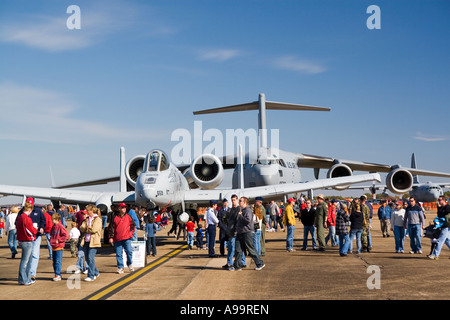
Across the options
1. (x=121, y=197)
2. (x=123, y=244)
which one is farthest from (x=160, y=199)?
(x=123, y=244)

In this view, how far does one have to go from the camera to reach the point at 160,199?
51.7 ft

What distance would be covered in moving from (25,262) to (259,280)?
4.75 meters

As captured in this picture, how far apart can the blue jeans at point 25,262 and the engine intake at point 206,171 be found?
34.5 feet

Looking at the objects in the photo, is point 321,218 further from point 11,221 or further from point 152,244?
point 11,221

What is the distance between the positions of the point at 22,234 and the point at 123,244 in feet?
7.34

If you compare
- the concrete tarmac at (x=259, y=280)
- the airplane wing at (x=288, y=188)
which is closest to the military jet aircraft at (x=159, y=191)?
the airplane wing at (x=288, y=188)

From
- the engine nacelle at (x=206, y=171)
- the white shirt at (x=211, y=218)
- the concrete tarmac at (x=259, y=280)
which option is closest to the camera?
the concrete tarmac at (x=259, y=280)

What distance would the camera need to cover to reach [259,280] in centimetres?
940

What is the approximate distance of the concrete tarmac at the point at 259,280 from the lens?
774cm

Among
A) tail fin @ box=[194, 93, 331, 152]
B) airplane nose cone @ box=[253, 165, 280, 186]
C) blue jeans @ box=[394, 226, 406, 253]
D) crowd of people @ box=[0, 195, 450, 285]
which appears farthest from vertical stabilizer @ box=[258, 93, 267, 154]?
blue jeans @ box=[394, 226, 406, 253]

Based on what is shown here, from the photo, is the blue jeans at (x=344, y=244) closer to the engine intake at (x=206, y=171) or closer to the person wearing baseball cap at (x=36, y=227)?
the engine intake at (x=206, y=171)

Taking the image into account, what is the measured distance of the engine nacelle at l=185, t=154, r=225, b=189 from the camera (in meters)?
19.7

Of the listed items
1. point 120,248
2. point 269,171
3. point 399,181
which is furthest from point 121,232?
point 399,181
